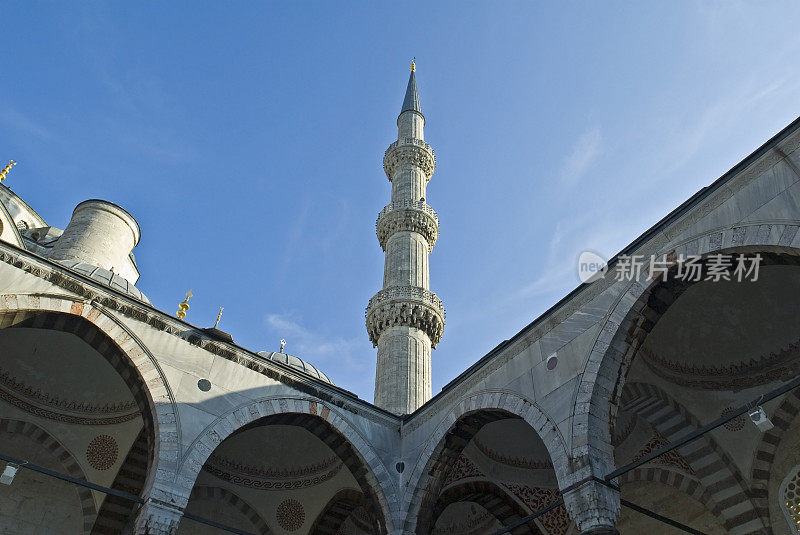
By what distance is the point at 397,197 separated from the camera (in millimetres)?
19359

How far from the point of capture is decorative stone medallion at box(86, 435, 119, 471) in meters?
10.0

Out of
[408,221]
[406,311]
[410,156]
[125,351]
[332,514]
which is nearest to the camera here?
[125,351]

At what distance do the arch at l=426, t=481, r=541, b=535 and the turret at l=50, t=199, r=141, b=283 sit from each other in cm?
1025

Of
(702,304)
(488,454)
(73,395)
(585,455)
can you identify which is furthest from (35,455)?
(702,304)

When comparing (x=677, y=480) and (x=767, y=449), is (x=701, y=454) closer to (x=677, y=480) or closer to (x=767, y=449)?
(x=677, y=480)

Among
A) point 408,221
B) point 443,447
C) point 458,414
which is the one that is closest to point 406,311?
point 408,221

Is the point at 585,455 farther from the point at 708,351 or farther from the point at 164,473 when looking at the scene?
the point at 164,473

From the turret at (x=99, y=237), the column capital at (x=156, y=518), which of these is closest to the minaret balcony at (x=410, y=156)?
the turret at (x=99, y=237)

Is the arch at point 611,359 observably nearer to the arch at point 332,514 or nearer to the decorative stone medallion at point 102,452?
the arch at point 332,514

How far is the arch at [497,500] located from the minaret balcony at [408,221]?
9.22 m

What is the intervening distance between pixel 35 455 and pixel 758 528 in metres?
11.2

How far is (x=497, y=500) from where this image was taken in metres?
10.7

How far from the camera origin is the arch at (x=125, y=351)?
24.0 feet

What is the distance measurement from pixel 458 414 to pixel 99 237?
36.8 ft
